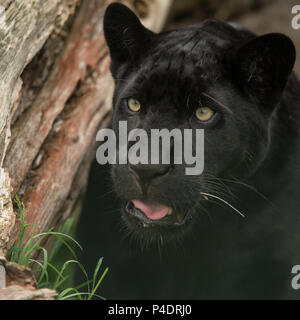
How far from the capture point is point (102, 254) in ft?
14.2

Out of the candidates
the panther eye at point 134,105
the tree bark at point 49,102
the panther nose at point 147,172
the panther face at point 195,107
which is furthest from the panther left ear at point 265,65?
the tree bark at point 49,102

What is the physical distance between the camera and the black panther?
3.34m

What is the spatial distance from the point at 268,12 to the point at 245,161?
5534mm

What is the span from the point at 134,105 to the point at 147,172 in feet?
1.82

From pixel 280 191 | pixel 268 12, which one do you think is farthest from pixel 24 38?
pixel 268 12

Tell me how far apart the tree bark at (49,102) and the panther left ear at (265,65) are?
4.40 ft

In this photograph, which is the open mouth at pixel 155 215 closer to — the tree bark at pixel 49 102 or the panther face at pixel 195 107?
the panther face at pixel 195 107

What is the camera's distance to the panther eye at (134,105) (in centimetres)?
349

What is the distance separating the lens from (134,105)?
3.52 metres

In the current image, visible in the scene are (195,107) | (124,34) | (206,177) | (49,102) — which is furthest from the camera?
(49,102)

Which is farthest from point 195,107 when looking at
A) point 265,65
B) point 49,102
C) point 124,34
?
point 49,102

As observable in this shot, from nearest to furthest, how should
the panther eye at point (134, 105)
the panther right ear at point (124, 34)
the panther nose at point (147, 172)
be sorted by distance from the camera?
1. the panther nose at point (147, 172)
2. the panther eye at point (134, 105)
3. the panther right ear at point (124, 34)

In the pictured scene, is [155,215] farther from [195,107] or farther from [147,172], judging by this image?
[195,107]
